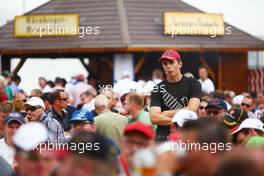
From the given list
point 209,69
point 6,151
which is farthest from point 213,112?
point 209,69

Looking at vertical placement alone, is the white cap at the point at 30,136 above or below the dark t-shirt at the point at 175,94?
above

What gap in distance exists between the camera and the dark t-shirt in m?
8.97

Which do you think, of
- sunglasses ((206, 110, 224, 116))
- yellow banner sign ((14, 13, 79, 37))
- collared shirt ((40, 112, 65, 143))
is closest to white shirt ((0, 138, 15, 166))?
collared shirt ((40, 112, 65, 143))

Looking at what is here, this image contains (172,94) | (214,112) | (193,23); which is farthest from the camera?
(193,23)

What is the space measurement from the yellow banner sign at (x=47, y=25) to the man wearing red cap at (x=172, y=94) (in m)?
13.6

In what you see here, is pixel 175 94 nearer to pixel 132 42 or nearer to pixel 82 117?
pixel 82 117

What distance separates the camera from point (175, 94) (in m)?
8.99

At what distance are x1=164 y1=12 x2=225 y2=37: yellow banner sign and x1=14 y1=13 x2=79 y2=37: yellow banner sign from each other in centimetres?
289

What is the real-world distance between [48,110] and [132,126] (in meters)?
6.56

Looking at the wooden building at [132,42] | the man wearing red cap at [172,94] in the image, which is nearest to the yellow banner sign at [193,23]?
the wooden building at [132,42]

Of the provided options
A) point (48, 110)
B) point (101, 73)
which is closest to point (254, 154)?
point (48, 110)

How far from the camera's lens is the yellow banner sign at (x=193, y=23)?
24078 mm

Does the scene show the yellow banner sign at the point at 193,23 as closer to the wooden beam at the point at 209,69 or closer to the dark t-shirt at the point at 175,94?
the wooden beam at the point at 209,69

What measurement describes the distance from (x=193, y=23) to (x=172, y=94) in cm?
1545
